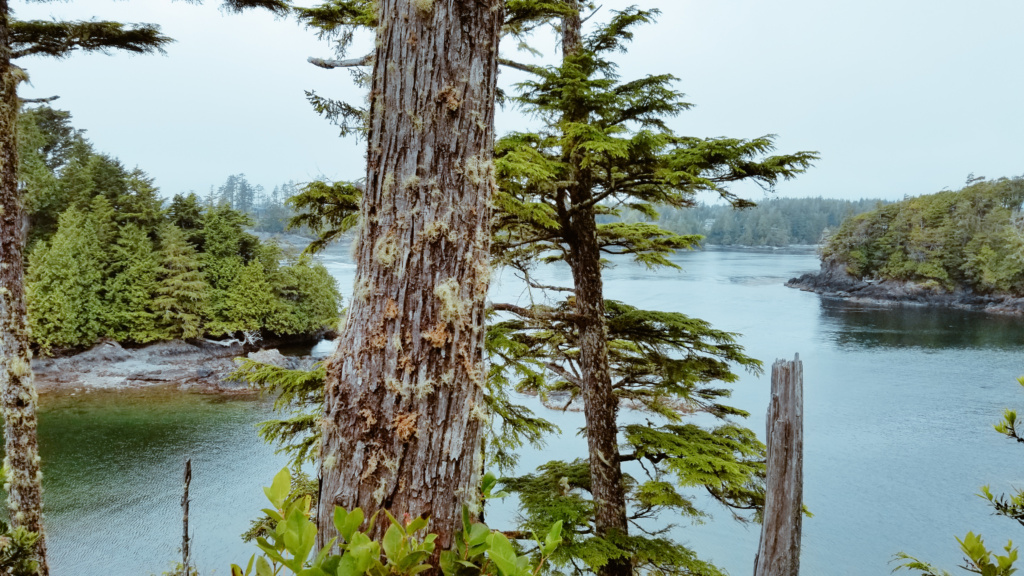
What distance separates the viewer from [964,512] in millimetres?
12375

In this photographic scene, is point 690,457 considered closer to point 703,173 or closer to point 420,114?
point 703,173

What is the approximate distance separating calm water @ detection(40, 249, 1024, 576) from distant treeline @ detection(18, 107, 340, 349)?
3.82 meters

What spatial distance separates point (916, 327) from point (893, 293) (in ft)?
29.3

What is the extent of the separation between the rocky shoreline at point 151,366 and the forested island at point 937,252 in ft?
120

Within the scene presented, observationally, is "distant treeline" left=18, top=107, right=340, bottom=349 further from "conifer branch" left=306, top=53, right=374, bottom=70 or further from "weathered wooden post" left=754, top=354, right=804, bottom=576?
"weathered wooden post" left=754, top=354, right=804, bottom=576

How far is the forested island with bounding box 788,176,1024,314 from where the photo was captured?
112ft

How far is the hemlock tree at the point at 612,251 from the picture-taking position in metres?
3.99

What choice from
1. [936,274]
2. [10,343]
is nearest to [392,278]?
[10,343]

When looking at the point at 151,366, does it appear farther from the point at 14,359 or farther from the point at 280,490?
the point at 280,490

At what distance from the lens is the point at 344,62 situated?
5.87 feet

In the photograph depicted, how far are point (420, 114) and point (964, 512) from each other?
15.8 m

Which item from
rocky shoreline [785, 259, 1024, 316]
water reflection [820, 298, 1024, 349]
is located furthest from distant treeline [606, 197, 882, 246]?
water reflection [820, 298, 1024, 349]

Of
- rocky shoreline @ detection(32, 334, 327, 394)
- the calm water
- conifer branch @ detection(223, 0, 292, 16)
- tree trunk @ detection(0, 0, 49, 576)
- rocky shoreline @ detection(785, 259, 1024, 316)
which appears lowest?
the calm water

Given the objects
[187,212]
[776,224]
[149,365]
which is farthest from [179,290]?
[776,224]
